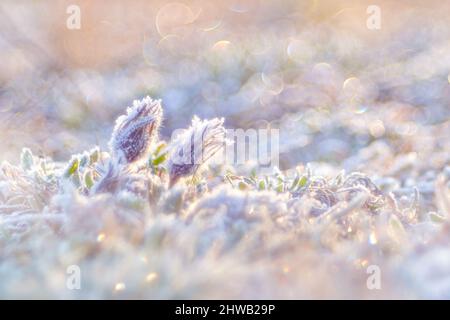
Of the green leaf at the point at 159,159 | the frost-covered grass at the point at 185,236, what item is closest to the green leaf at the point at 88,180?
the frost-covered grass at the point at 185,236

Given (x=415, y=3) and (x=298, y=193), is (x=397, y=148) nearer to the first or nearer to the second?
(x=298, y=193)

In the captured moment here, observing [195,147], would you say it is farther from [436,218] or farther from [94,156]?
[436,218]

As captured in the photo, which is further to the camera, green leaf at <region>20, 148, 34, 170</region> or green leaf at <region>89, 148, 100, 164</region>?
green leaf at <region>20, 148, 34, 170</region>

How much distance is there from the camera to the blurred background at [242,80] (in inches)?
221

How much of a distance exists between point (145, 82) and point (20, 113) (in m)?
1.70

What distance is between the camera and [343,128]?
5719mm

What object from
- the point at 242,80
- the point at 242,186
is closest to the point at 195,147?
the point at 242,186

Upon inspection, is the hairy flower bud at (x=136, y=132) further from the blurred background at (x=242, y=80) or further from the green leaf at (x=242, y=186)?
the blurred background at (x=242, y=80)

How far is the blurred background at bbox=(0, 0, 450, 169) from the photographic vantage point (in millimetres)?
5602

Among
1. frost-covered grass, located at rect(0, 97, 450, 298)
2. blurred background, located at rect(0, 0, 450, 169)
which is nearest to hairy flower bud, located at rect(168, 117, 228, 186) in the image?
frost-covered grass, located at rect(0, 97, 450, 298)

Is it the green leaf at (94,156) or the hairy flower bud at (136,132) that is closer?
the hairy flower bud at (136,132)

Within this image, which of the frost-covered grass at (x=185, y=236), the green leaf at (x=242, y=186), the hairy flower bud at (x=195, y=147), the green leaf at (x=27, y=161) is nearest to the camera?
the frost-covered grass at (x=185, y=236)

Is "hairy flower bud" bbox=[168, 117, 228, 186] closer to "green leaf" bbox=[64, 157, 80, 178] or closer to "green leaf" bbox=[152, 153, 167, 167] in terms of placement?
"green leaf" bbox=[152, 153, 167, 167]

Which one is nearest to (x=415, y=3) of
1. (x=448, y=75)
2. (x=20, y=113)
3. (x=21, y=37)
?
(x=448, y=75)
